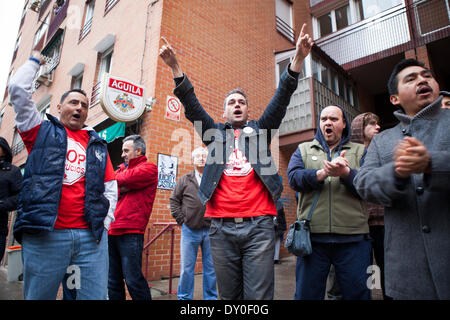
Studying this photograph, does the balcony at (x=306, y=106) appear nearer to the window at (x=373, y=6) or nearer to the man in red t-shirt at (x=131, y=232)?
the window at (x=373, y=6)

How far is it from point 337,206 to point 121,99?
14.1ft

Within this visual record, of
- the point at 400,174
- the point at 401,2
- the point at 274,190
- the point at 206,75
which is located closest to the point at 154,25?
the point at 206,75

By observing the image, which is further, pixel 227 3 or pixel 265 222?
pixel 227 3

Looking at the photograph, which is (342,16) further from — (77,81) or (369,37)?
(77,81)

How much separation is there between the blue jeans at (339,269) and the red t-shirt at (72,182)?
1643mm

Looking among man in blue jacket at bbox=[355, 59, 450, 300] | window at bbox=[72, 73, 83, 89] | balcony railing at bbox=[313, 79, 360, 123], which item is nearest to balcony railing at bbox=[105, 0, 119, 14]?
window at bbox=[72, 73, 83, 89]

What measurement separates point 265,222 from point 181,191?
2170 millimetres

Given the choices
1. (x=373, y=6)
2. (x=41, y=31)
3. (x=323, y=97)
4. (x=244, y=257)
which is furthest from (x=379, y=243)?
(x=41, y=31)

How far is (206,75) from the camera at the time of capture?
21.9ft

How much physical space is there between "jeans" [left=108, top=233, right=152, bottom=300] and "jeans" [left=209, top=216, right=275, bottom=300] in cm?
116

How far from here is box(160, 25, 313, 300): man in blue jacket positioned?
6.31ft

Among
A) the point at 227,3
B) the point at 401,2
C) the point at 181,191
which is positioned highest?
the point at 401,2

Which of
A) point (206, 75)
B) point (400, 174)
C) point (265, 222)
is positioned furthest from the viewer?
point (206, 75)
